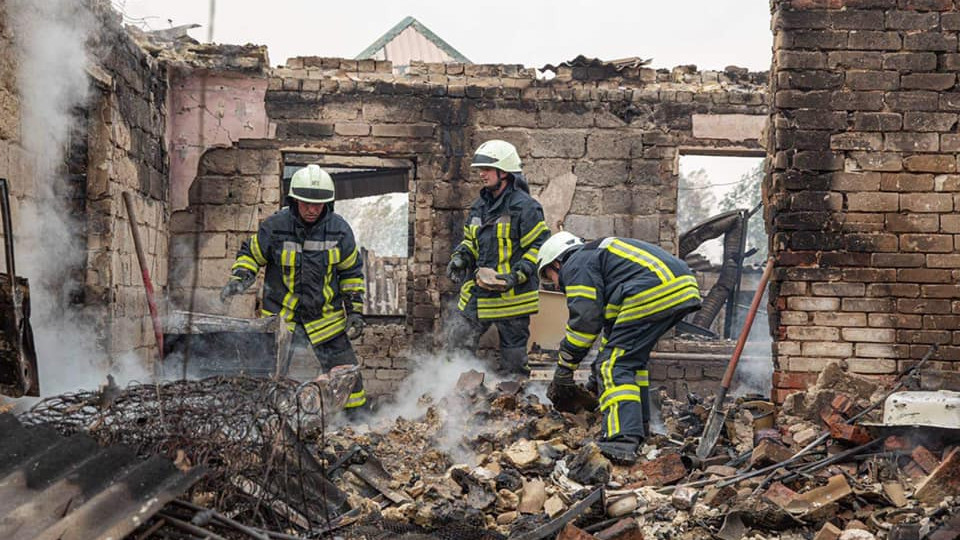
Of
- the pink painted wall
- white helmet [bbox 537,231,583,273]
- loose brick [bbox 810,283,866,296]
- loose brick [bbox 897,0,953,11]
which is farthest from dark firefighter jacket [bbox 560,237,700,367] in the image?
the pink painted wall

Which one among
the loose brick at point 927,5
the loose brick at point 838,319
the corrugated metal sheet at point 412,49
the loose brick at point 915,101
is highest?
the corrugated metal sheet at point 412,49

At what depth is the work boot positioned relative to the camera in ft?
18.7

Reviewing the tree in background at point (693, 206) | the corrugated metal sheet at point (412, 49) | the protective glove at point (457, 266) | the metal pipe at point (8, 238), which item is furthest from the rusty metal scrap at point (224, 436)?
the tree in background at point (693, 206)

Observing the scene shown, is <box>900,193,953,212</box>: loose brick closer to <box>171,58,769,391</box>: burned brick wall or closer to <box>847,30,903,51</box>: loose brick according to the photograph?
<box>847,30,903,51</box>: loose brick

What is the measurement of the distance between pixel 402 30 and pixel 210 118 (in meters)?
8.90

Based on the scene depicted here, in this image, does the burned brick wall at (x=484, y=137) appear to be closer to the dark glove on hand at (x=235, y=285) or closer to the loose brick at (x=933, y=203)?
the dark glove on hand at (x=235, y=285)

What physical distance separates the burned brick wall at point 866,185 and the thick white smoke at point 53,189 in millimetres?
4936

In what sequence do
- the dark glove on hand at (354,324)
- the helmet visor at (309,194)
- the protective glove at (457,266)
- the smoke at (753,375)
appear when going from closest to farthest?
the helmet visor at (309,194) < the dark glove on hand at (354,324) < the protective glove at (457,266) < the smoke at (753,375)

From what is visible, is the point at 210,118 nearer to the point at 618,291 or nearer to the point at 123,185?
the point at 123,185

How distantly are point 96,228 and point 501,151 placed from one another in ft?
11.0

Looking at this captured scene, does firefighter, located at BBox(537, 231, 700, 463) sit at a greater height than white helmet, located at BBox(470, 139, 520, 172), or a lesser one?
lesser

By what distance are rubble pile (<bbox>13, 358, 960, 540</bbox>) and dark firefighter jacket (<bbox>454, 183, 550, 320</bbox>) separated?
1.29m

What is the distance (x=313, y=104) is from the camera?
392 inches

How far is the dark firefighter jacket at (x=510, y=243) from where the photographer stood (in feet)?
25.6
